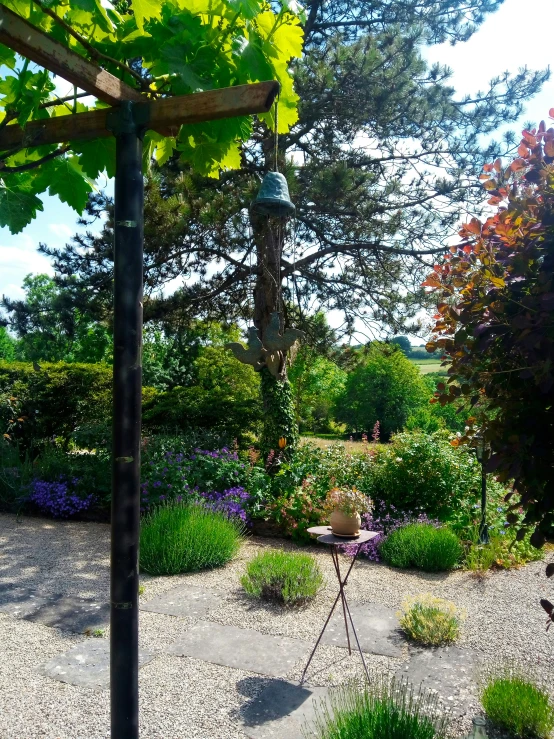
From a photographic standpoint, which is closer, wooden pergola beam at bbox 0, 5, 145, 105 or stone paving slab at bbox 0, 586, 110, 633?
wooden pergola beam at bbox 0, 5, 145, 105

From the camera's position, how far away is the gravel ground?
279cm

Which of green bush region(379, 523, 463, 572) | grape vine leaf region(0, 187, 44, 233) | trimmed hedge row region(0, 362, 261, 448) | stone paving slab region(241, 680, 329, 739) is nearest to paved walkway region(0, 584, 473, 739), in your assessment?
stone paving slab region(241, 680, 329, 739)

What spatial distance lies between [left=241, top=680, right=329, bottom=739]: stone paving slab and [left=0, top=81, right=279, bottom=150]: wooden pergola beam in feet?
7.38

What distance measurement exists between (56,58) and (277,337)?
5.53 metres

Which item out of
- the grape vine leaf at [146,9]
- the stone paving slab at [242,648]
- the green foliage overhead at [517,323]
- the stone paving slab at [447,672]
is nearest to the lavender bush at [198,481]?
the stone paving slab at [242,648]

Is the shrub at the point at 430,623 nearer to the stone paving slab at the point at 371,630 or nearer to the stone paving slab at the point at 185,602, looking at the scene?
the stone paving slab at the point at 371,630

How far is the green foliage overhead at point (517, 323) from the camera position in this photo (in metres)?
1.58

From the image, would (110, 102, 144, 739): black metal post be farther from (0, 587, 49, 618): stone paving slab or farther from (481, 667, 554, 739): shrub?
(0, 587, 49, 618): stone paving slab

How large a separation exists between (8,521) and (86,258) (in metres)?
3.83

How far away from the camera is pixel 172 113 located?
6.36 ft

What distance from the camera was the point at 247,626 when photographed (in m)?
3.90

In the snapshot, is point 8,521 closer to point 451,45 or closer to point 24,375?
point 24,375

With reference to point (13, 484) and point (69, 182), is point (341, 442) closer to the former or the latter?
point (13, 484)

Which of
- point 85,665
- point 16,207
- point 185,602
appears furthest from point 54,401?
point 16,207
